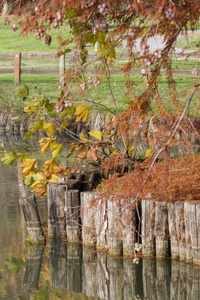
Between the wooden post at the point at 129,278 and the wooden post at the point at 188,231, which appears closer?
the wooden post at the point at 129,278

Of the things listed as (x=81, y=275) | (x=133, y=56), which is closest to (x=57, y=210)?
(x=81, y=275)

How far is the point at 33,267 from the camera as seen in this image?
4.35 m

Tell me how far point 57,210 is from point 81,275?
0.79 m

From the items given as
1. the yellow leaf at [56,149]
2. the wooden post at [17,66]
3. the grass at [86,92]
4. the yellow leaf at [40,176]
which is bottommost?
the yellow leaf at [40,176]

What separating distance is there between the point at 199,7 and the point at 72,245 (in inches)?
97.4

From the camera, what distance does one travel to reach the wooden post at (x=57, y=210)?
4.75 metres

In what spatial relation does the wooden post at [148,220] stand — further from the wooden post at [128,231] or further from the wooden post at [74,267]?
the wooden post at [74,267]

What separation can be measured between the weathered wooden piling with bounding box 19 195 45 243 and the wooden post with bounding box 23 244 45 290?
0.09 metres

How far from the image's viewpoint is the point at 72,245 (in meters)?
4.69

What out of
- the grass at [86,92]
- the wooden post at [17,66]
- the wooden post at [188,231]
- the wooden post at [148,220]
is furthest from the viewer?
the wooden post at [17,66]

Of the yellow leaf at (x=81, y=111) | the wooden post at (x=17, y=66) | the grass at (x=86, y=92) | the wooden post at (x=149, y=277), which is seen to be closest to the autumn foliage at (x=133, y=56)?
the yellow leaf at (x=81, y=111)

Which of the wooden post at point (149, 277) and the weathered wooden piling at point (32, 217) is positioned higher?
the weathered wooden piling at point (32, 217)

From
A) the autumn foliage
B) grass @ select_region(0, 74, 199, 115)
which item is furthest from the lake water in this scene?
Result: grass @ select_region(0, 74, 199, 115)

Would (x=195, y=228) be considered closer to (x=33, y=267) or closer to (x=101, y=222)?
(x=101, y=222)
